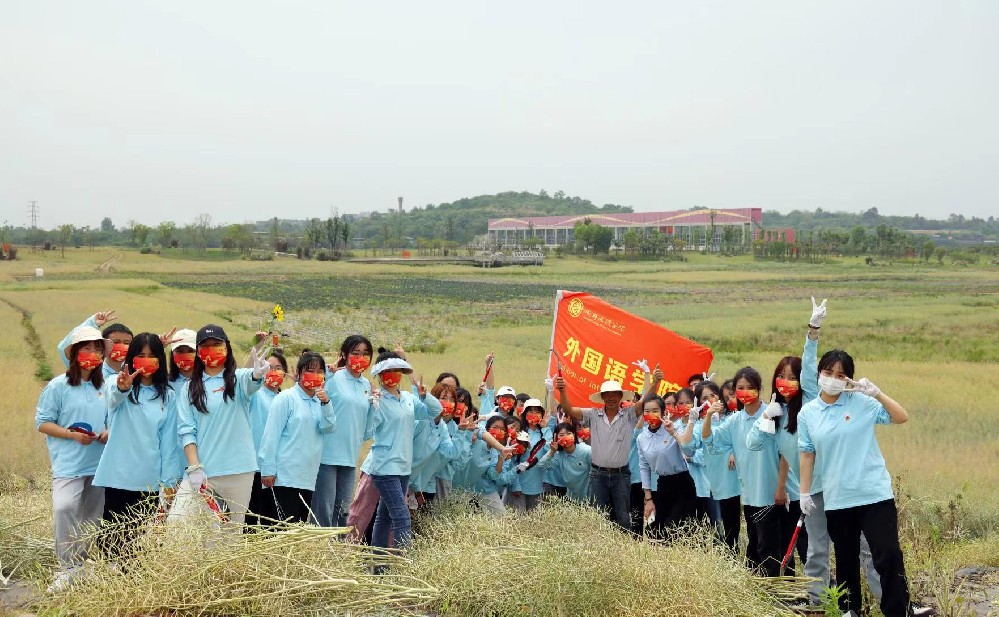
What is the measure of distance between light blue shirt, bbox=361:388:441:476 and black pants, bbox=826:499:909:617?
10.3 feet

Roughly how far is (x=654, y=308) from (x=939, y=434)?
26.4 metres

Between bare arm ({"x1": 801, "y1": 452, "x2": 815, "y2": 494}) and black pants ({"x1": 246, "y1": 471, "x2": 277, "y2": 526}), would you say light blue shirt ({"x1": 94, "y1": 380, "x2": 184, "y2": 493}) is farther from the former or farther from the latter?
bare arm ({"x1": 801, "y1": 452, "x2": 815, "y2": 494})

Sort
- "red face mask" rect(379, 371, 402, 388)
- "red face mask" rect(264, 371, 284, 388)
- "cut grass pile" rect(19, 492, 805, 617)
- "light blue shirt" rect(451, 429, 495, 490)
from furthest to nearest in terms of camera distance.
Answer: "light blue shirt" rect(451, 429, 495, 490) < "red face mask" rect(264, 371, 284, 388) < "red face mask" rect(379, 371, 402, 388) < "cut grass pile" rect(19, 492, 805, 617)

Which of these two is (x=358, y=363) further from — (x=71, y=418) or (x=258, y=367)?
(x=71, y=418)

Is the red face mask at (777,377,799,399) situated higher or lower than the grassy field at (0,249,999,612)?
higher

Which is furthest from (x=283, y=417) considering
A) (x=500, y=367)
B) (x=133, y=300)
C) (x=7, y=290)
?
(x=7, y=290)

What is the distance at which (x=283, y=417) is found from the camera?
723cm

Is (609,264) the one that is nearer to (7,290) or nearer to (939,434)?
(7,290)

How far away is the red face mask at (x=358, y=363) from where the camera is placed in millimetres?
7520

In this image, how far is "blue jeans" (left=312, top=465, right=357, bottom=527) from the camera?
752cm

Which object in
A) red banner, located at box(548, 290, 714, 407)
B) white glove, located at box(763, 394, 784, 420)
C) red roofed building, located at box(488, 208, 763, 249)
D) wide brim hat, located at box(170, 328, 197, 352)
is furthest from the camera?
red roofed building, located at box(488, 208, 763, 249)

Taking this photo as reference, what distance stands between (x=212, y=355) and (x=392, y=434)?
5.35 feet

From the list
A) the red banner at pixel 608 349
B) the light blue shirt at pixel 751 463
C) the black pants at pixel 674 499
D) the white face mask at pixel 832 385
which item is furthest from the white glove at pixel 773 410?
the red banner at pixel 608 349

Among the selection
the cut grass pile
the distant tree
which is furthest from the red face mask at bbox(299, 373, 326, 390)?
the distant tree
